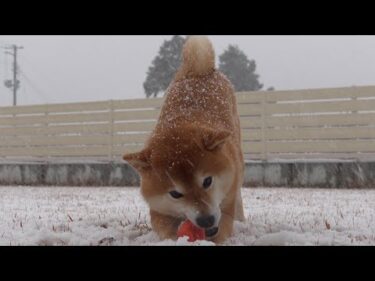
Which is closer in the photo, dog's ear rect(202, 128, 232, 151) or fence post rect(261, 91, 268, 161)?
dog's ear rect(202, 128, 232, 151)

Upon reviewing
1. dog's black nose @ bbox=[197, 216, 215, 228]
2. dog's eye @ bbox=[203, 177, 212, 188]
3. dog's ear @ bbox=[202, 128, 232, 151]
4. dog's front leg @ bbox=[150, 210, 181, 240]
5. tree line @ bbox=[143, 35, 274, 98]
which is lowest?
dog's front leg @ bbox=[150, 210, 181, 240]

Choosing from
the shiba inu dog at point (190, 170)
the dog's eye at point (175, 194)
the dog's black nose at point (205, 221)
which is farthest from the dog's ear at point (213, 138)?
the dog's black nose at point (205, 221)

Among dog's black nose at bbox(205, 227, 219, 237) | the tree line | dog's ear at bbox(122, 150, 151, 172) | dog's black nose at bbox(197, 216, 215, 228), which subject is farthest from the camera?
the tree line

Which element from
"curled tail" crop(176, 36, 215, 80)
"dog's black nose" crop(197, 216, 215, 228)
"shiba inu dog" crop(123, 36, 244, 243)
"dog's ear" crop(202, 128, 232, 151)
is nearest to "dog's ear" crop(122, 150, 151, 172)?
"shiba inu dog" crop(123, 36, 244, 243)

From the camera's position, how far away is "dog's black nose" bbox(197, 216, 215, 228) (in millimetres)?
3102

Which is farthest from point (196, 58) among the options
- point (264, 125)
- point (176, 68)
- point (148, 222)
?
point (176, 68)

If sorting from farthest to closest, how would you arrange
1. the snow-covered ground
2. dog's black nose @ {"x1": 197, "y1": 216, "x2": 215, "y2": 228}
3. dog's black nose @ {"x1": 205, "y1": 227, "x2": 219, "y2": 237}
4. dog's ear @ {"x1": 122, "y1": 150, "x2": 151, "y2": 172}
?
1. dog's ear @ {"x1": 122, "y1": 150, "x2": 151, "y2": 172}
2. the snow-covered ground
3. dog's black nose @ {"x1": 205, "y1": 227, "x2": 219, "y2": 237}
4. dog's black nose @ {"x1": 197, "y1": 216, "x2": 215, "y2": 228}

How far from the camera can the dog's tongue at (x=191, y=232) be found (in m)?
3.19

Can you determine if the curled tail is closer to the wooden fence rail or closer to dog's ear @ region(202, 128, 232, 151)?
dog's ear @ region(202, 128, 232, 151)

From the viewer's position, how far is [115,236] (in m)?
3.57

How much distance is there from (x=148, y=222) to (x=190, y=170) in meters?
1.47

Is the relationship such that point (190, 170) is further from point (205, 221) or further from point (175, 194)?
point (205, 221)

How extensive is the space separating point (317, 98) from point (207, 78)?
19.9ft
